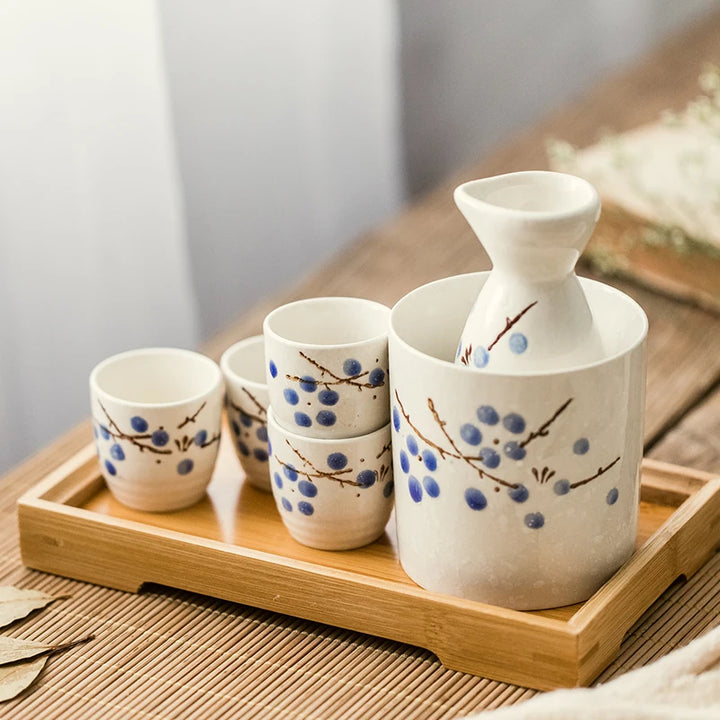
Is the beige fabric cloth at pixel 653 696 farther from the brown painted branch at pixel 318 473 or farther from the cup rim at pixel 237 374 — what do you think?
the cup rim at pixel 237 374

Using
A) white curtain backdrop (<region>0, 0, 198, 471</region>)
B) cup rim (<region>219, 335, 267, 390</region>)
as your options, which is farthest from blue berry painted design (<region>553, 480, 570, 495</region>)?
white curtain backdrop (<region>0, 0, 198, 471</region>)

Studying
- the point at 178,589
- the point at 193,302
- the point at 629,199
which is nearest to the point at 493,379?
the point at 178,589

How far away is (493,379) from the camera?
654 millimetres

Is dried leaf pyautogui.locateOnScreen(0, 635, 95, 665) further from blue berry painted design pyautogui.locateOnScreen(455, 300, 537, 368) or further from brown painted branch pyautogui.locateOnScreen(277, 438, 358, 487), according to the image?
blue berry painted design pyautogui.locateOnScreen(455, 300, 537, 368)

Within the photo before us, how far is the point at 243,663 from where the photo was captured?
2.42 feet

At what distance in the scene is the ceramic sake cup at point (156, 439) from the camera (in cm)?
81

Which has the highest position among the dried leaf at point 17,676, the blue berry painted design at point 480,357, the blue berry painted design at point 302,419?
the blue berry painted design at point 480,357

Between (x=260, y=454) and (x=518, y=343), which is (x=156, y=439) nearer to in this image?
(x=260, y=454)

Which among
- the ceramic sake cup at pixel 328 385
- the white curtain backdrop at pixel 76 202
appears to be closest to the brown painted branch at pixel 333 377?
the ceramic sake cup at pixel 328 385

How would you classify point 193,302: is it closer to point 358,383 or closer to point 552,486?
point 358,383

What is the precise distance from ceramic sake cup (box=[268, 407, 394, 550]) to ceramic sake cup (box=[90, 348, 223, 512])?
0.20 feet

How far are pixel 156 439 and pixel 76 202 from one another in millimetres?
607

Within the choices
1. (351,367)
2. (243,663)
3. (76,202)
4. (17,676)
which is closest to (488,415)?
(351,367)

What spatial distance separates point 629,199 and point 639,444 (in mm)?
579
